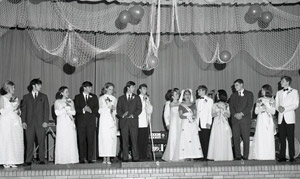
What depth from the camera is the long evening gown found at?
11125 mm

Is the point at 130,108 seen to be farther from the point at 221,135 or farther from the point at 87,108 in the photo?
the point at 221,135

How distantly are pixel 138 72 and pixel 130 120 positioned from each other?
3.73m

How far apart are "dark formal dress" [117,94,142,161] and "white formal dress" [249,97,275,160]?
3.00 meters

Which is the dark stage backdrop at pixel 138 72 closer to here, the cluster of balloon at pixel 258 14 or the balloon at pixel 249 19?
the balloon at pixel 249 19

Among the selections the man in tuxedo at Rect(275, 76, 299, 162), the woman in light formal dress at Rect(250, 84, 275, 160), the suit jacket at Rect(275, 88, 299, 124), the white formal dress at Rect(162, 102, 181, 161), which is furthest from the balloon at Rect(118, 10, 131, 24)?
the suit jacket at Rect(275, 88, 299, 124)

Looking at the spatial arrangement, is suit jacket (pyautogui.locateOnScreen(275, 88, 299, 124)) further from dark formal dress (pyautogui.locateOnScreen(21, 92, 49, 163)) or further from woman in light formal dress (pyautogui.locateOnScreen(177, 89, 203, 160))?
dark formal dress (pyautogui.locateOnScreen(21, 92, 49, 163))

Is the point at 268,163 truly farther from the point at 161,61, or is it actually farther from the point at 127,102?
the point at 161,61

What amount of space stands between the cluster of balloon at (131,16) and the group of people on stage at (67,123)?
5.69 ft

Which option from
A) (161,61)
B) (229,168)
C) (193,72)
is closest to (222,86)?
(193,72)

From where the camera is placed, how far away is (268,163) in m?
10.6

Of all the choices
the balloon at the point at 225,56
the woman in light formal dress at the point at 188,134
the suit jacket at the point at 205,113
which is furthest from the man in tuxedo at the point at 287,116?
the woman in light formal dress at the point at 188,134

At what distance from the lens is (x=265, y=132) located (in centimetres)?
1109

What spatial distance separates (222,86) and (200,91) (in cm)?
355

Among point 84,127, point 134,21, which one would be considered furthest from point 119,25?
point 84,127
